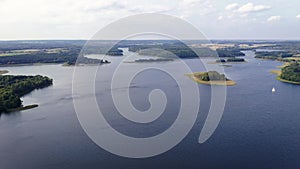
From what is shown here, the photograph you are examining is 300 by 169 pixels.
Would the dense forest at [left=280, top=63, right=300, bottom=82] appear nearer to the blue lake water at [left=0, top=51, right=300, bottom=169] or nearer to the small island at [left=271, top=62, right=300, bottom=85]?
the small island at [left=271, top=62, right=300, bottom=85]

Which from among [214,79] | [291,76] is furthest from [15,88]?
[291,76]

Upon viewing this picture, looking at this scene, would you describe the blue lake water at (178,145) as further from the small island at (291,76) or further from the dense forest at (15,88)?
the small island at (291,76)

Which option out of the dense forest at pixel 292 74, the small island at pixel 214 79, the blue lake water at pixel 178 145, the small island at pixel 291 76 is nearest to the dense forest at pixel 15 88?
the blue lake water at pixel 178 145

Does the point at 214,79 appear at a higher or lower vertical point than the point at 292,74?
lower

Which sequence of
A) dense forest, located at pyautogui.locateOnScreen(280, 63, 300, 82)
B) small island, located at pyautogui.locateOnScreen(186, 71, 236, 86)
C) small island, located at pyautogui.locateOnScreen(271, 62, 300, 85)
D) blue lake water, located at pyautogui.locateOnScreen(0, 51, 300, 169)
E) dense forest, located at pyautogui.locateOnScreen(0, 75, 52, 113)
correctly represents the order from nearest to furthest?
blue lake water, located at pyautogui.locateOnScreen(0, 51, 300, 169), dense forest, located at pyautogui.locateOnScreen(0, 75, 52, 113), small island, located at pyautogui.locateOnScreen(186, 71, 236, 86), small island, located at pyautogui.locateOnScreen(271, 62, 300, 85), dense forest, located at pyautogui.locateOnScreen(280, 63, 300, 82)

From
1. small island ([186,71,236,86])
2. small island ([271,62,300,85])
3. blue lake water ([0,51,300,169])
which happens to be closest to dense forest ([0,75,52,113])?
blue lake water ([0,51,300,169])

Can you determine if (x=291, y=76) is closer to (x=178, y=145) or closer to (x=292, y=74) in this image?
(x=292, y=74)
